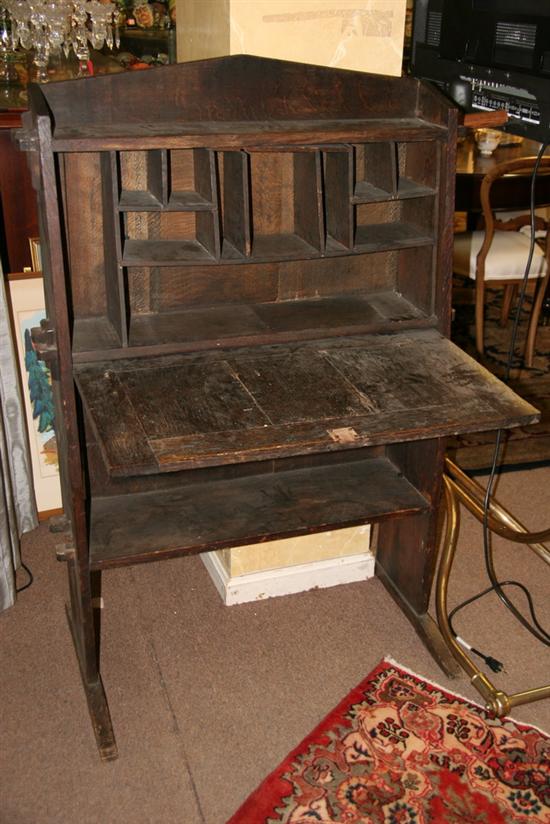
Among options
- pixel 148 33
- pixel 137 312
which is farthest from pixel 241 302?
pixel 148 33

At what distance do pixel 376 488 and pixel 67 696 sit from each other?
2.96 ft

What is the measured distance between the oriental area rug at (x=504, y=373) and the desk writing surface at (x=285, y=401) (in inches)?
54.1

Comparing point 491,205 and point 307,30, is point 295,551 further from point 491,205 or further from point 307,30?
point 491,205

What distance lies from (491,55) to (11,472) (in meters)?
1.73

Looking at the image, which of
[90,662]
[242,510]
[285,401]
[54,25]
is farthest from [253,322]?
[54,25]

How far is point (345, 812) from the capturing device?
72.3 inches

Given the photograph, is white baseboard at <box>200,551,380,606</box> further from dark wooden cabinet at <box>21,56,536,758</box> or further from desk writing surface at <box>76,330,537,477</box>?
desk writing surface at <box>76,330,537,477</box>

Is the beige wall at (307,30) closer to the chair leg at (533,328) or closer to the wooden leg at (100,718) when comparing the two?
the wooden leg at (100,718)

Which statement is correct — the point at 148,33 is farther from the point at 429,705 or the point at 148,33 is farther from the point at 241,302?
the point at 429,705

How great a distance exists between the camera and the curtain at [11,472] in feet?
7.75

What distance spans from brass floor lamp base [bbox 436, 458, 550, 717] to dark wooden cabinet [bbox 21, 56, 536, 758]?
0.07 m

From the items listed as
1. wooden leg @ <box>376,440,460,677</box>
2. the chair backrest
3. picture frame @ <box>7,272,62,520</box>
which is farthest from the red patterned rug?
the chair backrest

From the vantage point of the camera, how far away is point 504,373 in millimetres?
3740

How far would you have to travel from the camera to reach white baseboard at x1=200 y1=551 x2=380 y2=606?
2.43 m
